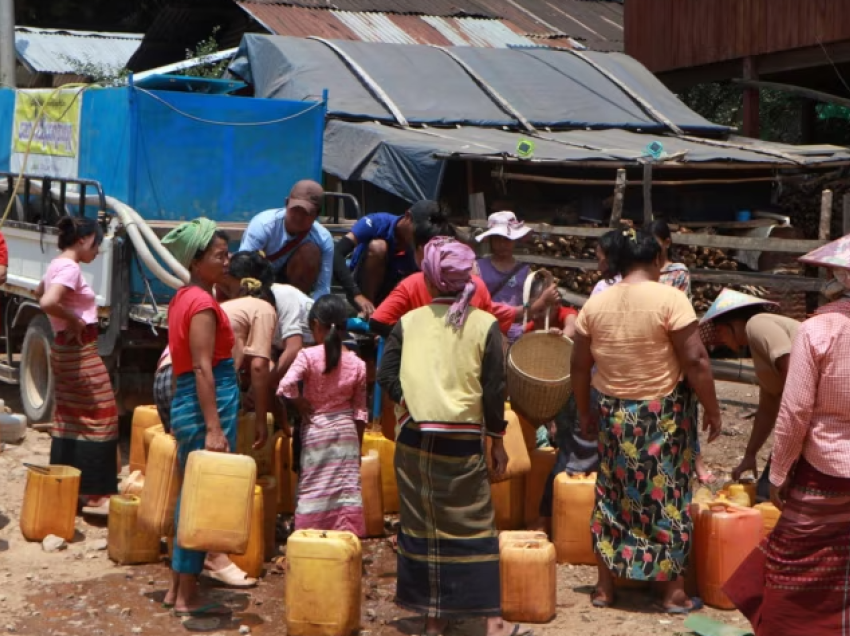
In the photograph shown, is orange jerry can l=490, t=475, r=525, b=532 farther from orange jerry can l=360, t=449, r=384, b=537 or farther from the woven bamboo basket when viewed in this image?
orange jerry can l=360, t=449, r=384, b=537

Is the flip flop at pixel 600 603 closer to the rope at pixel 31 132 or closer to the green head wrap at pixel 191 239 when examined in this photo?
the green head wrap at pixel 191 239

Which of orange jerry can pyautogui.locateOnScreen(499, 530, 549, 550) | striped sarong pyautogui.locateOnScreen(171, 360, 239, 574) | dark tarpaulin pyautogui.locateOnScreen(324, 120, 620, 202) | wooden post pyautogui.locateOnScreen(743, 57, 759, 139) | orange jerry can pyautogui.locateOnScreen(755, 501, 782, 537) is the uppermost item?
wooden post pyautogui.locateOnScreen(743, 57, 759, 139)

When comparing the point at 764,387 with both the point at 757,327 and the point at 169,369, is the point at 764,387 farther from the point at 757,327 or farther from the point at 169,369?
the point at 169,369

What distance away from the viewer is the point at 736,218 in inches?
583

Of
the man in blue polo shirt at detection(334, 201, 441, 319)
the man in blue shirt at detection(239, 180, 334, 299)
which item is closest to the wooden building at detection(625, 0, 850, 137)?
the man in blue polo shirt at detection(334, 201, 441, 319)

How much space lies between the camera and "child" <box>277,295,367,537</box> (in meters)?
6.21

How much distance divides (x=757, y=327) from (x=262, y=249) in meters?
3.12

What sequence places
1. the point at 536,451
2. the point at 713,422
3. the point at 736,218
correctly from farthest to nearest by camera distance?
the point at 736,218
the point at 536,451
the point at 713,422

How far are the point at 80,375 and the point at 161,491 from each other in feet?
4.77

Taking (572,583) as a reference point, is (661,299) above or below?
above

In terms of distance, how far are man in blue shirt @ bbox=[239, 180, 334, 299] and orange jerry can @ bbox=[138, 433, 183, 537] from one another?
1671mm

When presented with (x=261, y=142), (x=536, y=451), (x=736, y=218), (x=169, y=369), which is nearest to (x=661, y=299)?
(x=536, y=451)

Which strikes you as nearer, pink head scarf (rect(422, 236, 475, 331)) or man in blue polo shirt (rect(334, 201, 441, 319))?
pink head scarf (rect(422, 236, 475, 331))

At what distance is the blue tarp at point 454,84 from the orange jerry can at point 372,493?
8.06 metres
